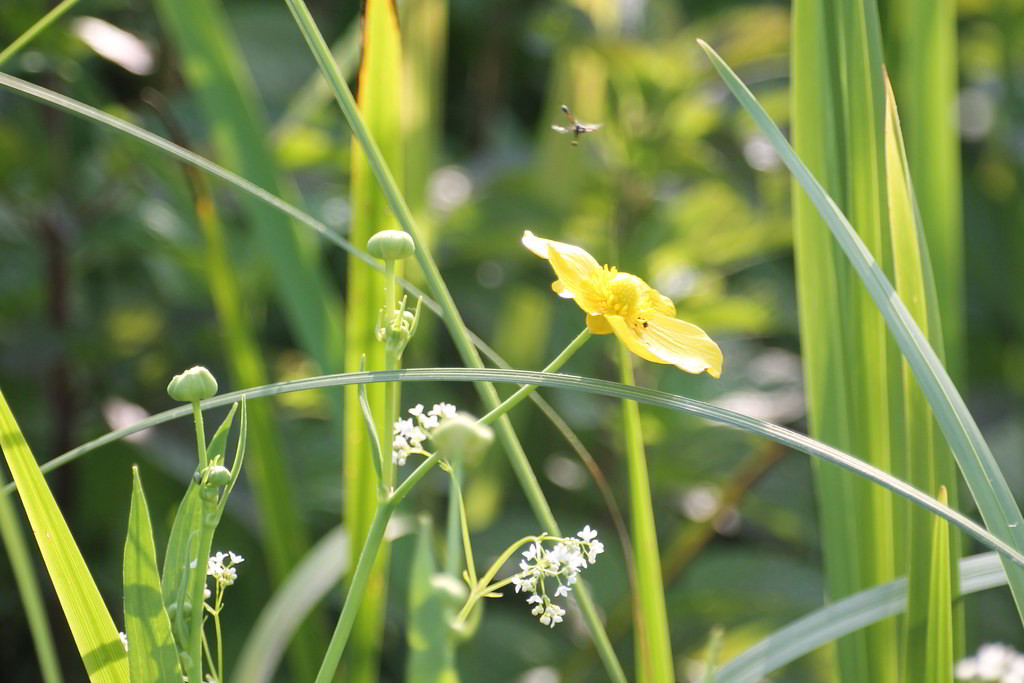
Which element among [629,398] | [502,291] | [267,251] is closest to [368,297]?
[267,251]

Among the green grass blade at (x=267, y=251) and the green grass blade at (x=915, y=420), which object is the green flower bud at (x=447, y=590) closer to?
the green grass blade at (x=915, y=420)

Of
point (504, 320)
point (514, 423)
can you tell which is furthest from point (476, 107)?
point (514, 423)

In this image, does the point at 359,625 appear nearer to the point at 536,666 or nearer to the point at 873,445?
the point at 873,445

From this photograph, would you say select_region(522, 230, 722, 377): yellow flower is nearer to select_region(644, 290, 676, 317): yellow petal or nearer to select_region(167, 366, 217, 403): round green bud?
select_region(644, 290, 676, 317): yellow petal

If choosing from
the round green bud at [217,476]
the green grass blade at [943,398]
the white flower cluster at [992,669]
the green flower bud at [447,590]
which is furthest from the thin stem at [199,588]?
the white flower cluster at [992,669]

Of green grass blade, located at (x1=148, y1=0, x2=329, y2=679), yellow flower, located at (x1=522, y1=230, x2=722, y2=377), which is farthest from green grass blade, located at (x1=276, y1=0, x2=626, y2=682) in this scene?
green grass blade, located at (x1=148, y1=0, x2=329, y2=679)

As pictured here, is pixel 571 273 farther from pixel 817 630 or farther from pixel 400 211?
pixel 817 630

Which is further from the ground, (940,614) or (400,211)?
(400,211)

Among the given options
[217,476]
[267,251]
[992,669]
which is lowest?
[992,669]
